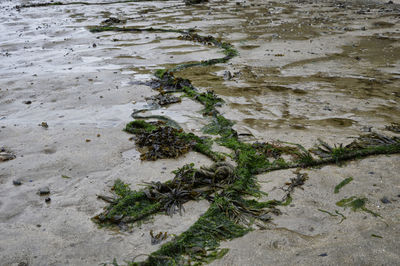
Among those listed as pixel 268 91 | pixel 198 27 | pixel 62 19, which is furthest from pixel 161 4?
pixel 268 91

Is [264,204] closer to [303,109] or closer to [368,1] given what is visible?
[303,109]

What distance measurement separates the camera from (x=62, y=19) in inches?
550

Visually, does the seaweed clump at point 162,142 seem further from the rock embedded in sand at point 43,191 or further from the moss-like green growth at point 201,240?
the moss-like green growth at point 201,240

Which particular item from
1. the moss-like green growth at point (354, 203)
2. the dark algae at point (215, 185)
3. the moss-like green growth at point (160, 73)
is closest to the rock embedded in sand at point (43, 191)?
the dark algae at point (215, 185)

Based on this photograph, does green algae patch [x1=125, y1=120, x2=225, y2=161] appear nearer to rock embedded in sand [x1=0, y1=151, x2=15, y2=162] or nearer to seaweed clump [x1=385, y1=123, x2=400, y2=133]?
rock embedded in sand [x1=0, y1=151, x2=15, y2=162]

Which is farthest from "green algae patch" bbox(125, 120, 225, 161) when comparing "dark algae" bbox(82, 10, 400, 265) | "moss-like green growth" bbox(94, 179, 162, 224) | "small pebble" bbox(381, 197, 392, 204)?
"small pebble" bbox(381, 197, 392, 204)

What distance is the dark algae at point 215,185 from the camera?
276 centimetres

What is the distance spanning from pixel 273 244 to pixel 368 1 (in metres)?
15.5

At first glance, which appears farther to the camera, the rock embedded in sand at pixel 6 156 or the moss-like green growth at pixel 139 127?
the moss-like green growth at pixel 139 127

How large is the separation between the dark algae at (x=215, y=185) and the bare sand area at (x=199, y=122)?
0.09 m

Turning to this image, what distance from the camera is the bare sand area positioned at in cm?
266

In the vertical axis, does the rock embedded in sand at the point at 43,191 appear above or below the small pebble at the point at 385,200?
above

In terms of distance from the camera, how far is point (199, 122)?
4949mm

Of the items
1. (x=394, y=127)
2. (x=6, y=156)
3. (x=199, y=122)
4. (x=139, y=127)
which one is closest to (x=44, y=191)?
(x=6, y=156)
